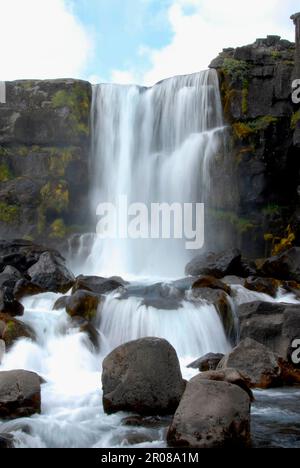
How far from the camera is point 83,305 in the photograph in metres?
13.5

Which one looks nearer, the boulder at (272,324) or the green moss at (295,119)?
the boulder at (272,324)

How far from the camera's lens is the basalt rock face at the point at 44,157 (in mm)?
23906

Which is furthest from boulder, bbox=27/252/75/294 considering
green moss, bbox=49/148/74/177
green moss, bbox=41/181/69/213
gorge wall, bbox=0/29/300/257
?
green moss, bbox=49/148/74/177

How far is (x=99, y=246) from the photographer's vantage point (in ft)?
74.8

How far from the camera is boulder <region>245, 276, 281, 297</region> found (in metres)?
16.3

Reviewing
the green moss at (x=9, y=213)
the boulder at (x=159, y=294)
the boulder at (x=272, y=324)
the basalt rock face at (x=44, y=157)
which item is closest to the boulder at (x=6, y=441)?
the boulder at (x=159, y=294)

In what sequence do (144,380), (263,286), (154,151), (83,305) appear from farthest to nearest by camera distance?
(154,151) → (263,286) → (83,305) → (144,380)

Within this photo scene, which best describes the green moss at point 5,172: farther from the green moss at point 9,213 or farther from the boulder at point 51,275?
the boulder at point 51,275

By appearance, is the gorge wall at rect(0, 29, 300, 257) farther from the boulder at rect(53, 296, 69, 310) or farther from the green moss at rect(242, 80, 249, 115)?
the boulder at rect(53, 296, 69, 310)

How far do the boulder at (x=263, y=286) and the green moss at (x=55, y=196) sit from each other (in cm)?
1030

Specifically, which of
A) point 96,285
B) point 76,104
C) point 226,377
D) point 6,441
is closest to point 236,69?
point 76,104

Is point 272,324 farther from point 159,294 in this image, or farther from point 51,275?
point 51,275

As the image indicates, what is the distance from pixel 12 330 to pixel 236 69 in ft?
54.3

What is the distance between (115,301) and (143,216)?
10785mm
